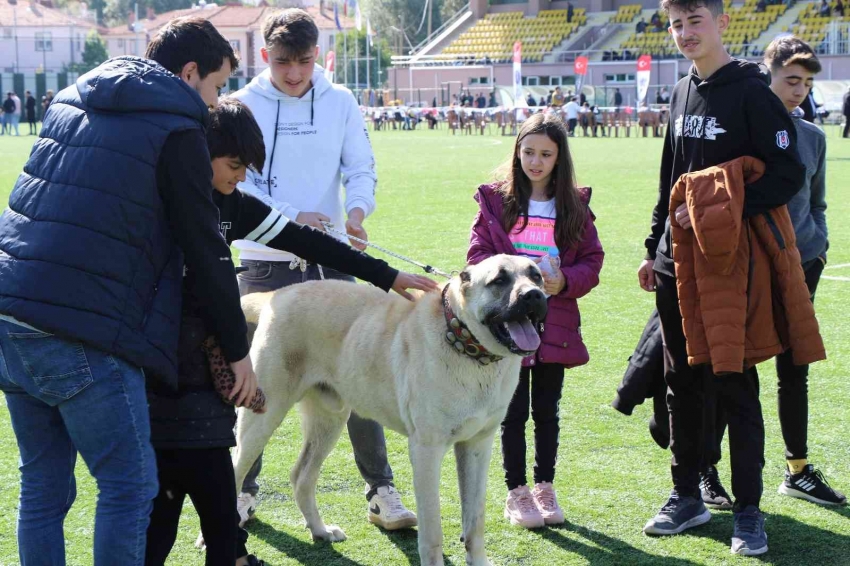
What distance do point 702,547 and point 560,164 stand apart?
73.3 inches

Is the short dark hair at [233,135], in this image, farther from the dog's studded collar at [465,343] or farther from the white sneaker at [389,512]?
the white sneaker at [389,512]

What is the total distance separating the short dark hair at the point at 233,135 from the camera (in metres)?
3.12

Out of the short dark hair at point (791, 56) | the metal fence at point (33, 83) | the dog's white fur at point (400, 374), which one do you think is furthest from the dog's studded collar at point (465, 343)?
the metal fence at point (33, 83)

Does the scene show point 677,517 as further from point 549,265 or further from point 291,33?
point 291,33

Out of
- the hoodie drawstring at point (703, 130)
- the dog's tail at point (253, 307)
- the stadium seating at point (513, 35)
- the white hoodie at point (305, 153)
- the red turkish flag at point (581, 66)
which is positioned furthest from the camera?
the stadium seating at point (513, 35)

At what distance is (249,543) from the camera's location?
14.1ft

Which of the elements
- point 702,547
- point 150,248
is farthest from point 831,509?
point 150,248

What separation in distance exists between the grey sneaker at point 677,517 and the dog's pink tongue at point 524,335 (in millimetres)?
1309

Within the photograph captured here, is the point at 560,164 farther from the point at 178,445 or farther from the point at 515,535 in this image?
the point at 178,445

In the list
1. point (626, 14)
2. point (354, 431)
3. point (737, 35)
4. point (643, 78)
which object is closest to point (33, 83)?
point (626, 14)

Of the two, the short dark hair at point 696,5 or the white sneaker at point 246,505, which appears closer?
the short dark hair at point 696,5

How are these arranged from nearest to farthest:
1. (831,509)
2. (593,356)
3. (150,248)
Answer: (150,248), (831,509), (593,356)

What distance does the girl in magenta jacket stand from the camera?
448cm

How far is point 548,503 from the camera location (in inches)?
177
